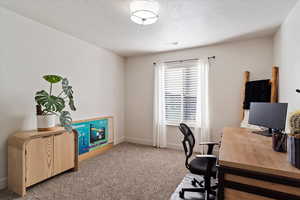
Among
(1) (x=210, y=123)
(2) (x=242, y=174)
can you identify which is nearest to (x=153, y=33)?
(1) (x=210, y=123)

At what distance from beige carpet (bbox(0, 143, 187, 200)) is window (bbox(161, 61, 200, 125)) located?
1.02 m

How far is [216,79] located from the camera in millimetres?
3424

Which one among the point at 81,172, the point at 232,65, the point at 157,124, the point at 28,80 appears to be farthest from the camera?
the point at 157,124

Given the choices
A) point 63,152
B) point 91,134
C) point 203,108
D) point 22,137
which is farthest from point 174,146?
point 22,137

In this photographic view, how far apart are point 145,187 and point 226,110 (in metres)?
2.41

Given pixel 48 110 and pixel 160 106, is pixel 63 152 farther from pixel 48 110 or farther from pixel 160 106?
pixel 160 106

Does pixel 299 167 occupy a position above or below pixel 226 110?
below

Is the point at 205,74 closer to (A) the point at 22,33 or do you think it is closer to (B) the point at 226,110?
(B) the point at 226,110

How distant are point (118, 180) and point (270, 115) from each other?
247 centimetres

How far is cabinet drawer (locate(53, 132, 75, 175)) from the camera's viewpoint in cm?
237

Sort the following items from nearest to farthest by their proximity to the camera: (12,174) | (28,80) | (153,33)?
(12,174)
(28,80)
(153,33)

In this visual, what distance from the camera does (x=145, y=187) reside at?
2.20m

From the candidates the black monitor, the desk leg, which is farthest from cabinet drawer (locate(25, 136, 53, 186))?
the black monitor

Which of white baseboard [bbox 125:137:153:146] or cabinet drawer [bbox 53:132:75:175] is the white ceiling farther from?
white baseboard [bbox 125:137:153:146]
